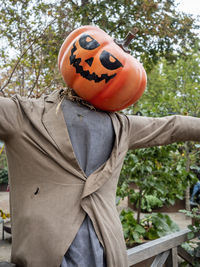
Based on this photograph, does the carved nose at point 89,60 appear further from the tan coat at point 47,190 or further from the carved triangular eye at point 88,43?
the tan coat at point 47,190

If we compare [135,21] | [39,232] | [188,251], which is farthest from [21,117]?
[135,21]

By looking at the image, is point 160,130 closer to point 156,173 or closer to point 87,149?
point 87,149

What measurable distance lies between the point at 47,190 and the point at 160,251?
172cm

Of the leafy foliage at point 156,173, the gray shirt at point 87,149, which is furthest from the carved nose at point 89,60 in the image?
the leafy foliage at point 156,173

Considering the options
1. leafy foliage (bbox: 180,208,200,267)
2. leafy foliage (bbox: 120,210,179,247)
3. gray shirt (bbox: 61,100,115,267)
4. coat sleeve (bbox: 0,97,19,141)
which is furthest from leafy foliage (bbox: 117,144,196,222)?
coat sleeve (bbox: 0,97,19,141)

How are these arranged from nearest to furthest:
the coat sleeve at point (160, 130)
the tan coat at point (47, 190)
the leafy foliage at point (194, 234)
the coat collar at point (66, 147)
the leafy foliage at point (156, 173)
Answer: the tan coat at point (47, 190), the coat collar at point (66, 147), the coat sleeve at point (160, 130), the leafy foliage at point (194, 234), the leafy foliage at point (156, 173)

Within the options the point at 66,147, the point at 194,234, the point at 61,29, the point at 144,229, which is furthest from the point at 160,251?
the point at 61,29

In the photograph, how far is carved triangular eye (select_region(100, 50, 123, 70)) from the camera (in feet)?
4.94

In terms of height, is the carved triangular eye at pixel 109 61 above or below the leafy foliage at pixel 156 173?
above

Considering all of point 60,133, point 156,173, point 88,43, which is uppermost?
point 88,43

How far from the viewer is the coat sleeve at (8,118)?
133 cm

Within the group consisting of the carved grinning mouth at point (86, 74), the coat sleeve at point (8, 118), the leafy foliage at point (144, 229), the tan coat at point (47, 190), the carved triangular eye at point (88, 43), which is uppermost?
the carved triangular eye at point (88, 43)

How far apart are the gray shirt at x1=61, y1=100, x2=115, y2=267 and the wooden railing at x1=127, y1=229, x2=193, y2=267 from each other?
105 cm

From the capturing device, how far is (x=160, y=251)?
2.62m
